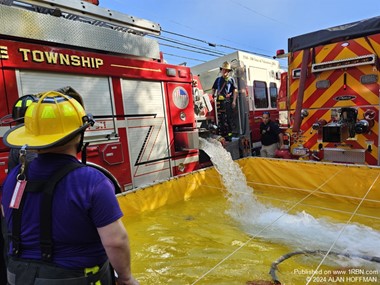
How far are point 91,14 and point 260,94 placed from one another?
240 inches

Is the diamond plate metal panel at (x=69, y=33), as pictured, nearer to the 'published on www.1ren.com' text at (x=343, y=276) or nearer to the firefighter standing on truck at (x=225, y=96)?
the firefighter standing on truck at (x=225, y=96)

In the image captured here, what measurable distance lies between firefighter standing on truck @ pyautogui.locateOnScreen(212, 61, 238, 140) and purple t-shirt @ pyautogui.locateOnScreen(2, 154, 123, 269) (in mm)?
6144

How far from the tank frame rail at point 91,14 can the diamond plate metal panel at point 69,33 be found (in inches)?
9.6

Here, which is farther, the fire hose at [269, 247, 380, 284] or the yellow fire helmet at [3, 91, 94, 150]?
the fire hose at [269, 247, 380, 284]

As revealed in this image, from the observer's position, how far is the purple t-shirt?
1.23 m

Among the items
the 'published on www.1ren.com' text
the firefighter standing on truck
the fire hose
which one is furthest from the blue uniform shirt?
the 'published on www.1ren.com' text

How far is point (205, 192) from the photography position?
480 centimetres

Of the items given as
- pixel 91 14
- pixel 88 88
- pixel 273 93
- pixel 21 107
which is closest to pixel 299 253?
pixel 21 107

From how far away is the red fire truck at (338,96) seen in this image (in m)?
4.60

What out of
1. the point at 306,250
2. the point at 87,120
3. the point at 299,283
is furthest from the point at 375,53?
the point at 87,120

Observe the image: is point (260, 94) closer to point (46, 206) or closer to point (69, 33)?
point (69, 33)

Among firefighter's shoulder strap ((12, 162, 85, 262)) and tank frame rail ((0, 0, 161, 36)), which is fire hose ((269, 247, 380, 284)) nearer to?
firefighter's shoulder strap ((12, 162, 85, 262))

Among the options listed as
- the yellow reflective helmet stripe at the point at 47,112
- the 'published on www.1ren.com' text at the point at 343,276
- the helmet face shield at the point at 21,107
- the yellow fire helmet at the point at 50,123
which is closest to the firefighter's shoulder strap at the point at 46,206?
the yellow fire helmet at the point at 50,123

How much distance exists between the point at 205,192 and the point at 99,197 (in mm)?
3660
